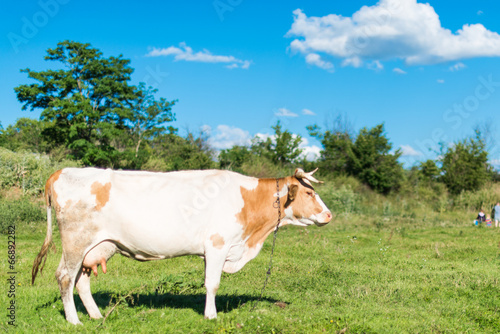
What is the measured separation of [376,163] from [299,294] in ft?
111

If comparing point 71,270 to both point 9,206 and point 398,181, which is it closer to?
point 9,206

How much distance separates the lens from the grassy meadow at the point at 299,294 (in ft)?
18.7

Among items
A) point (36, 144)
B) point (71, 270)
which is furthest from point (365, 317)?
point (36, 144)

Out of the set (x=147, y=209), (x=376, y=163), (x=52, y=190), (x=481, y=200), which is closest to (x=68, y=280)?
(x=52, y=190)

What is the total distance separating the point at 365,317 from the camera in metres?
6.14

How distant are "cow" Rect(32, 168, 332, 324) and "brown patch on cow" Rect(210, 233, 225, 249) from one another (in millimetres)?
13

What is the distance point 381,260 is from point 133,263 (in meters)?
6.47

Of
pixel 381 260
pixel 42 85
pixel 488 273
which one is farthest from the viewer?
pixel 42 85

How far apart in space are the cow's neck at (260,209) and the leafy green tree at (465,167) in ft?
120

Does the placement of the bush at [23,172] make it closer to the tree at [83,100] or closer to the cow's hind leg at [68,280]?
the tree at [83,100]

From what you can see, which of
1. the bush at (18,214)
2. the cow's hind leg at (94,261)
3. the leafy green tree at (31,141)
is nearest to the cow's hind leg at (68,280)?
the cow's hind leg at (94,261)

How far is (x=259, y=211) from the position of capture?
6.03m

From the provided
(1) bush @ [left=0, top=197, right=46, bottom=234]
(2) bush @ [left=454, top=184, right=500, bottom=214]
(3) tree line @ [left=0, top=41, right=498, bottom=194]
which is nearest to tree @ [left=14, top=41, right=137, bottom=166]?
(3) tree line @ [left=0, top=41, right=498, bottom=194]

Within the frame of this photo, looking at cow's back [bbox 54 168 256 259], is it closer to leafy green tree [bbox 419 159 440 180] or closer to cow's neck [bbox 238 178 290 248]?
cow's neck [bbox 238 178 290 248]
